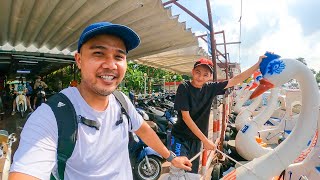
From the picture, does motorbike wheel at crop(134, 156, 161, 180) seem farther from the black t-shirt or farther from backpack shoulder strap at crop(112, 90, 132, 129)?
backpack shoulder strap at crop(112, 90, 132, 129)

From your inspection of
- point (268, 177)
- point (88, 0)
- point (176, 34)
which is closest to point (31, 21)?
point (88, 0)

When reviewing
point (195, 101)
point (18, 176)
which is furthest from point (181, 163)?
point (195, 101)

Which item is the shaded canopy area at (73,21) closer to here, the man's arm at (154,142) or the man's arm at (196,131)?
the man's arm at (196,131)

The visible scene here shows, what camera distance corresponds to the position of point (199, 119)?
10.1ft

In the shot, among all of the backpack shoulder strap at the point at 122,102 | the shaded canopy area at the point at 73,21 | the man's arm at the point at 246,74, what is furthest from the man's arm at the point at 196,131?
the shaded canopy area at the point at 73,21

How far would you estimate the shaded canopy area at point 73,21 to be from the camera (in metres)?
4.32

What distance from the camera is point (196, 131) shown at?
2738mm

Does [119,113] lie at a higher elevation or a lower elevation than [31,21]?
lower

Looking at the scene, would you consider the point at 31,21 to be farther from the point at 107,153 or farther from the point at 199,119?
the point at 107,153

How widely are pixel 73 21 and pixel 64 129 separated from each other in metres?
4.66

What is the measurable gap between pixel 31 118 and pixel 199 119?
227 cm

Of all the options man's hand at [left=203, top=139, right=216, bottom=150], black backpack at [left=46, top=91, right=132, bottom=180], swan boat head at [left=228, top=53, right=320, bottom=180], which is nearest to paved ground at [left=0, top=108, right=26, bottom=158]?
man's hand at [left=203, top=139, right=216, bottom=150]

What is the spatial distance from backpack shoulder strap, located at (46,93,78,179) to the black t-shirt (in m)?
1.87

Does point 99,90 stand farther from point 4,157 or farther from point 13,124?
point 13,124
